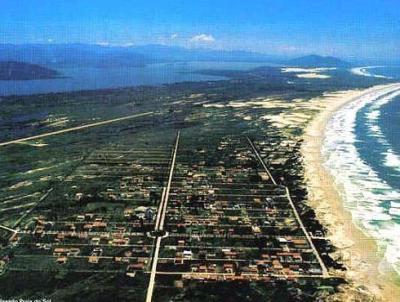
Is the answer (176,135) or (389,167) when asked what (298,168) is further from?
(176,135)

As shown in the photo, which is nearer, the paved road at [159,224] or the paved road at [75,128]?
the paved road at [159,224]

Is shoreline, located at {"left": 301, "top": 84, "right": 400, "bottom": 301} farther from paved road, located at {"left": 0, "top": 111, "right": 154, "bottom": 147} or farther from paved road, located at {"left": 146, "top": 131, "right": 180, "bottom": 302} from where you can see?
paved road, located at {"left": 0, "top": 111, "right": 154, "bottom": 147}

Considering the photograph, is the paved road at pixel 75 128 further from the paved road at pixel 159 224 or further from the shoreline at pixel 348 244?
the shoreline at pixel 348 244

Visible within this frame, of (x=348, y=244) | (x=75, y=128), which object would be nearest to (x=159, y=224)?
(x=348, y=244)

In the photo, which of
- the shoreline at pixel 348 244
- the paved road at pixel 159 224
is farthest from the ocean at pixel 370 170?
the paved road at pixel 159 224

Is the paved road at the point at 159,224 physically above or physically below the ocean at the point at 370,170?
below

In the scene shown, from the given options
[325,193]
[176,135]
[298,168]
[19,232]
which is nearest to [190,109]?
[176,135]

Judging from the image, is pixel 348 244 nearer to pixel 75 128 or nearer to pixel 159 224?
pixel 159 224
